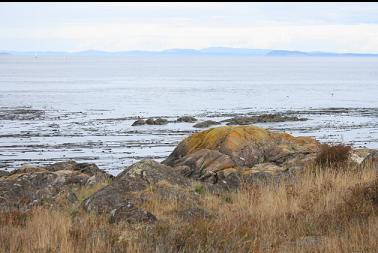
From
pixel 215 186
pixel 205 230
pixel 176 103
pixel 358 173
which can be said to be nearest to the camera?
pixel 205 230

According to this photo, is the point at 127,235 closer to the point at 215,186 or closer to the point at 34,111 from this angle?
the point at 215,186

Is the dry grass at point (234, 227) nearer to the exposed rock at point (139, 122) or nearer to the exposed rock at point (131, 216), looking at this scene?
the exposed rock at point (131, 216)

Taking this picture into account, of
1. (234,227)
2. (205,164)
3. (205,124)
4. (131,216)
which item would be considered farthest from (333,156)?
(205,124)

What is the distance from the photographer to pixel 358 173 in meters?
12.4

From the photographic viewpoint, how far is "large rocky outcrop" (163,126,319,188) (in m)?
14.5

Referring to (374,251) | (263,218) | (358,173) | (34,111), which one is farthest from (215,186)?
(34,111)

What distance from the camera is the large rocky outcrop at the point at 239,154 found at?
14.5m

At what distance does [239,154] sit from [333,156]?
2949 mm

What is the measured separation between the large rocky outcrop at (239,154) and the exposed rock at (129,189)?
1966mm

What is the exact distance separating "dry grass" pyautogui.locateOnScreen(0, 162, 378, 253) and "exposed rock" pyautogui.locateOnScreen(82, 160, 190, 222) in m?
0.33

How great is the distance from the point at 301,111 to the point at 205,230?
52706 mm

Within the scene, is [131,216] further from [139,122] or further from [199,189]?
[139,122]

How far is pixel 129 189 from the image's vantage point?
1127 centimetres

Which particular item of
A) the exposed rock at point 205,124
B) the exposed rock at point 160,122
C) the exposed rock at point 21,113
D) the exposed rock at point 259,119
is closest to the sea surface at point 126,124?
the exposed rock at point 21,113
